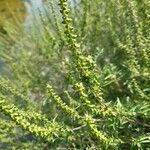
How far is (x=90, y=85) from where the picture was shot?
2.90 meters

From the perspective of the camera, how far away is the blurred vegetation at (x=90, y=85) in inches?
111

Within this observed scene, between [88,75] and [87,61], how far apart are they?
99mm

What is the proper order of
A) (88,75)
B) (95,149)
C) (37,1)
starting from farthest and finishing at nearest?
(37,1), (95,149), (88,75)

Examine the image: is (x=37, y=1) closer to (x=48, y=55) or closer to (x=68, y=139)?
(x=48, y=55)

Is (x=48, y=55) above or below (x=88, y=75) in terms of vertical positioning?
above

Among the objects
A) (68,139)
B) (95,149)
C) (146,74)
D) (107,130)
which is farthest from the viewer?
(146,74)

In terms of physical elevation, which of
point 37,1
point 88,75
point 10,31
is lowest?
point 88,75

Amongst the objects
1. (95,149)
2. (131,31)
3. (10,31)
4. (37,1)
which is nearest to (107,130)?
(95,149)

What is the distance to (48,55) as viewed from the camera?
6.45 metres

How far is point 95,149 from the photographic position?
11.9 ft

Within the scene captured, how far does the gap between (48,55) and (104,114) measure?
362 centimetres

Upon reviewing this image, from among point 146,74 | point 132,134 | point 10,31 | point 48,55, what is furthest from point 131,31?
point 10,31

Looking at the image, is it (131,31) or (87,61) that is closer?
(87,61)

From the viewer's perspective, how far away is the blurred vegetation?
283 centimetres
